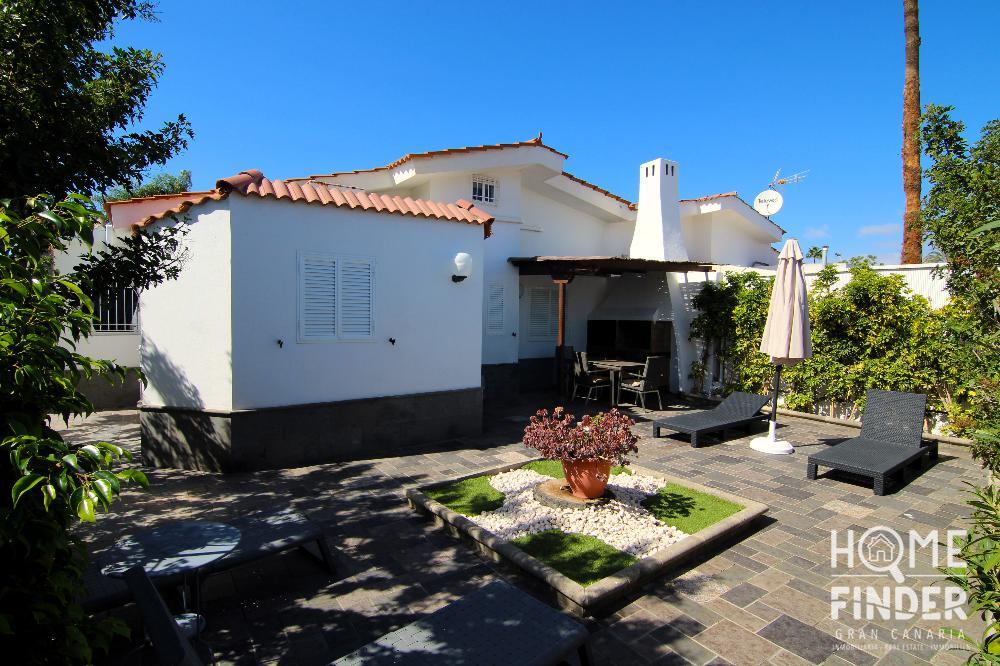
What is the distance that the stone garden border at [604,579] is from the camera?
4.16 metres

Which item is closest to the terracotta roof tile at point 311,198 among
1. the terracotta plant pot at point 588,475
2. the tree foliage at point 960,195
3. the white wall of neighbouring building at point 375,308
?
the white wall of neighbouring building at point 375,308

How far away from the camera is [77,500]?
1650mm

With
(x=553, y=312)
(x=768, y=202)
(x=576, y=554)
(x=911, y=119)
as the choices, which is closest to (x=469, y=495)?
(x=576, y=554)

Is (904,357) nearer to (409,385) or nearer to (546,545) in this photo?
(546,545)

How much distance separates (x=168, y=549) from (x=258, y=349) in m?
4.09

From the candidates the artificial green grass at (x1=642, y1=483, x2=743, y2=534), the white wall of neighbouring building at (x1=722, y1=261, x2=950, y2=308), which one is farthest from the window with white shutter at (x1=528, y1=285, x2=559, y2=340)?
the artificial green grass at (x1=642, y1=483, x2=743, y2=534)

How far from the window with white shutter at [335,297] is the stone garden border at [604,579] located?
3.10 meters

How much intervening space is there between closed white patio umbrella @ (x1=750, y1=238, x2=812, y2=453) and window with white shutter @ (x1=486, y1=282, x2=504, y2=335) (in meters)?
7.02

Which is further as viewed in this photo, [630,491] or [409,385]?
[409,385]

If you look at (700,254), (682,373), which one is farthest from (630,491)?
(700,254)

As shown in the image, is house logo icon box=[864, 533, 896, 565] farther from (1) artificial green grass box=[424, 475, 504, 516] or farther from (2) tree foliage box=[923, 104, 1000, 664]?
(1) artificial green grass box=[424, 475, 504, 516]

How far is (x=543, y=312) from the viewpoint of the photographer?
15.6 metres

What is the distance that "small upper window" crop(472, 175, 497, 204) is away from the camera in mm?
13773

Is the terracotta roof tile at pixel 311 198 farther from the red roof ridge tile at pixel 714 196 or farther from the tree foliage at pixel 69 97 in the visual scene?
the red roof ridge tile at pixel 714 196
